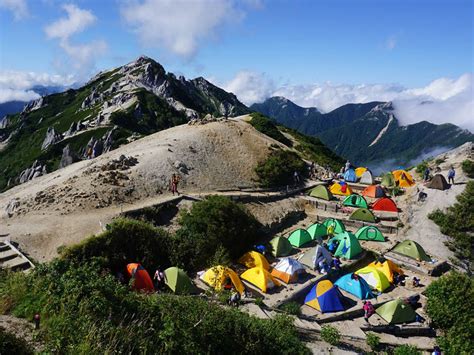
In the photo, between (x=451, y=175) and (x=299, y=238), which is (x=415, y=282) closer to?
(x=299, y=238)

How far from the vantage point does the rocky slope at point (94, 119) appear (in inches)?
3145

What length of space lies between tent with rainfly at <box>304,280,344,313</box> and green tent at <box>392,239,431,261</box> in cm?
833

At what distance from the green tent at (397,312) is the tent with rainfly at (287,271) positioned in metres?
5.15

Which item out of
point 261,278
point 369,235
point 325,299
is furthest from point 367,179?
point 261,278

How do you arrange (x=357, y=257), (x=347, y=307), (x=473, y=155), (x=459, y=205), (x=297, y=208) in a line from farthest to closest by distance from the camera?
(x=473, y=155)
(x=297, y=208)
(x=459, y=205)
(x=357, y=257)
(x=347, y=307)

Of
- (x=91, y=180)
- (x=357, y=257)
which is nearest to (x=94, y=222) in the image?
(x=91, y=180)

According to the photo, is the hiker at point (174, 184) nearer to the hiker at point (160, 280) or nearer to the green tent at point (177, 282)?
the green tent at point (177, 282)

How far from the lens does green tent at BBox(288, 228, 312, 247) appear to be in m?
27.5

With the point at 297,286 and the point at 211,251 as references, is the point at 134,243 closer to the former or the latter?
the point at 211,251

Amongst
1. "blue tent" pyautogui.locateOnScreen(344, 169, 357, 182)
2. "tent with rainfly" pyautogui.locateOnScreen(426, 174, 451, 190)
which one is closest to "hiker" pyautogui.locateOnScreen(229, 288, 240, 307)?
"tent with rainfly" pyautogui.locateOnScreen(426, 174, 451, 190)

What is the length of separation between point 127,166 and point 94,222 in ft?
30.2

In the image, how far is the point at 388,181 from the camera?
39.5m

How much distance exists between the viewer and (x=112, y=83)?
12925cm

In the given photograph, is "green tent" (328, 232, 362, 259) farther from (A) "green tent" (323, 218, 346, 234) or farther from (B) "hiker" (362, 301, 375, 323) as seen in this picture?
(B) "hiker" (362, 301, 375, 323)
